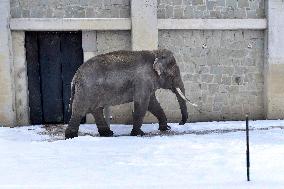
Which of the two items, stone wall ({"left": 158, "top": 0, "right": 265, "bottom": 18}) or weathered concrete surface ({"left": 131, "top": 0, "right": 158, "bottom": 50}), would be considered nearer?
weathered concrete surface ({"left": 131, "top": 0, "right": 158, "bottom": 50})

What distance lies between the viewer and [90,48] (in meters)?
8.51

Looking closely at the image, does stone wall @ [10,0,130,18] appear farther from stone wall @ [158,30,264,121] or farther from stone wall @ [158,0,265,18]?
stone wall @ [158,30,264,121]

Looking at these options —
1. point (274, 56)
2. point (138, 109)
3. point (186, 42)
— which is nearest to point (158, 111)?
point (138, 109)

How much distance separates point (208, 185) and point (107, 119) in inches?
160

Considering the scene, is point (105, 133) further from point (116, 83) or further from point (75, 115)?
point (116, 83)

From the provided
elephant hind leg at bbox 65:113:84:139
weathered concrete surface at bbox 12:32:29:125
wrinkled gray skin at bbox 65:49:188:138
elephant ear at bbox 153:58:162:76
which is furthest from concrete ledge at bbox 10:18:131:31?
elephant hind leg at bbox 65:113:84:139

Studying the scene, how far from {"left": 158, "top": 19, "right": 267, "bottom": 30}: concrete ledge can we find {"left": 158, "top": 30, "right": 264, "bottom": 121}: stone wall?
0.13 meters

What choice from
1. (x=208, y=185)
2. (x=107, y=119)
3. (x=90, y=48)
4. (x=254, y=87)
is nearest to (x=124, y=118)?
(x=107, y=119)

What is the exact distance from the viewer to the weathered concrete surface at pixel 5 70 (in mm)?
8266

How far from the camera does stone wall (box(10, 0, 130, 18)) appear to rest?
27.6 feet

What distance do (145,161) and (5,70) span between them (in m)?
4.59

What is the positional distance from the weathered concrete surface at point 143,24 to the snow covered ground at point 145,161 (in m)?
2.24

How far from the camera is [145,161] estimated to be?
5.05 meters

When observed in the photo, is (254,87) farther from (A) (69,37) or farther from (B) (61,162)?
(B) (61,162)
